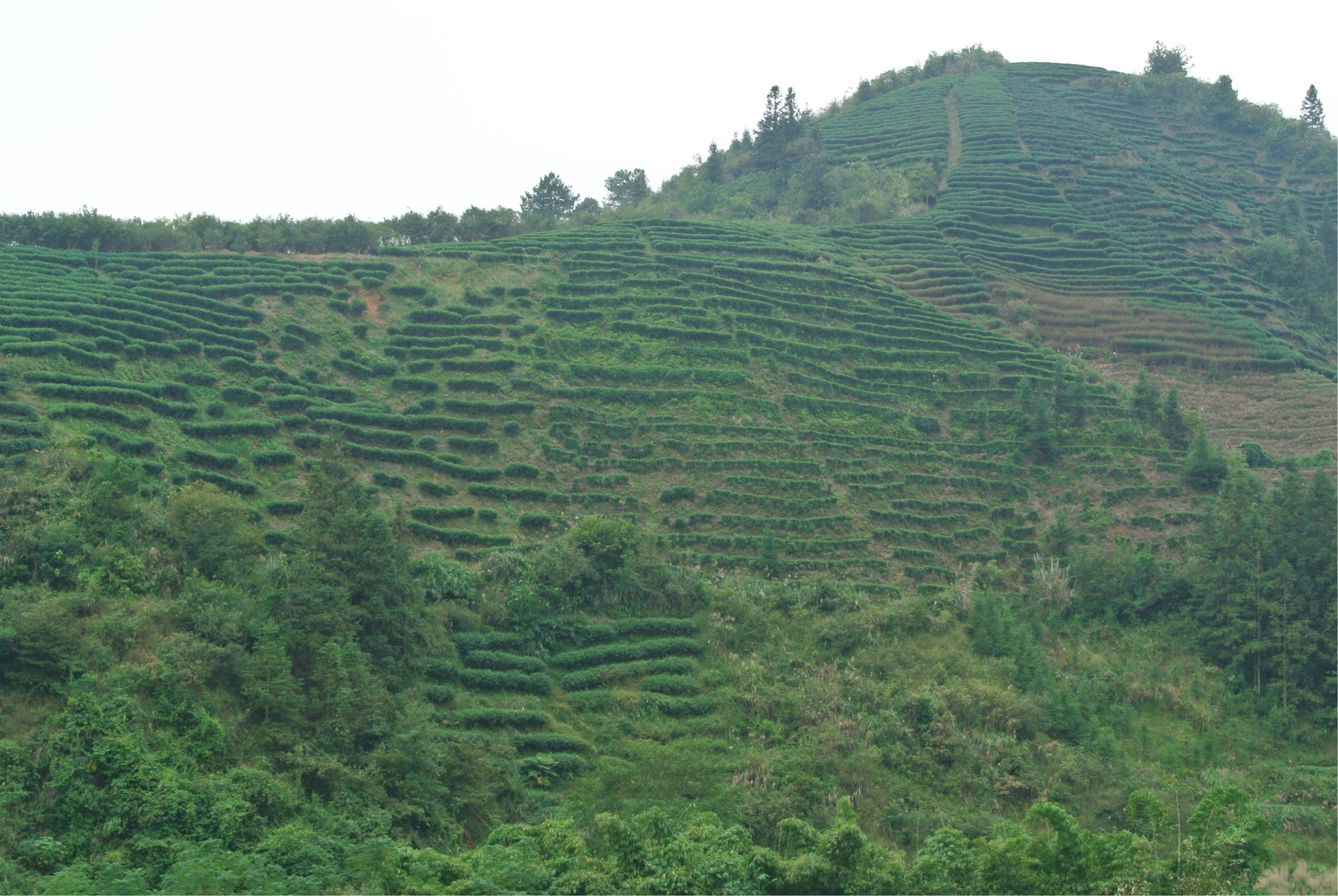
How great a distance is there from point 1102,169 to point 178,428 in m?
64.9

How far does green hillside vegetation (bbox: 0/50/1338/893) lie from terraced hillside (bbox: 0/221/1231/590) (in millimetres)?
196

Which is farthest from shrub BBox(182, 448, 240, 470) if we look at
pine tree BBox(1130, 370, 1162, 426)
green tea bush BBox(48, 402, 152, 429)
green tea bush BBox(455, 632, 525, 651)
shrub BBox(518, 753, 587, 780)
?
pine tree BBox(1130, 370, 1162, 426)

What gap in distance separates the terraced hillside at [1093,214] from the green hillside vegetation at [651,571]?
1.95 ft

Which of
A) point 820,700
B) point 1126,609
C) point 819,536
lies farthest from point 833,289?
point 820,700

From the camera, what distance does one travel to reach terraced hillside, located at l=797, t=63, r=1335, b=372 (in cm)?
5528

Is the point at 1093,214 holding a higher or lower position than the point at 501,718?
higher

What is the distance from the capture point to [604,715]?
28.7 metres

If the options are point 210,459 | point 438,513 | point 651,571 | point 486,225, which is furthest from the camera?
point 486,225

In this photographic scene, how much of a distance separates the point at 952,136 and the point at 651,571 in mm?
62356

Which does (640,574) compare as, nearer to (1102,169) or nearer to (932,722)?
(932,722)

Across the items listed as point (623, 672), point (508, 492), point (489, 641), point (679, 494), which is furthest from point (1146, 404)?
point (489, 641)

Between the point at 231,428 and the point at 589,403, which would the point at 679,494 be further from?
the point at 231,428

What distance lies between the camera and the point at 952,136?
83.9m

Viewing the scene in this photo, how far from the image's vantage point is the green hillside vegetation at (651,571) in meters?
19.7
